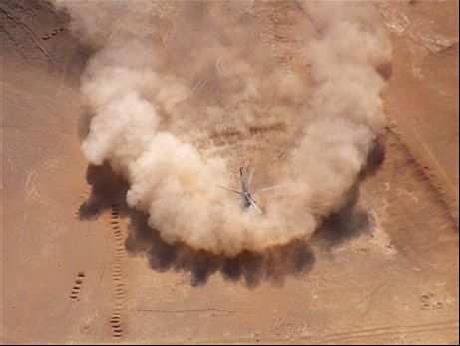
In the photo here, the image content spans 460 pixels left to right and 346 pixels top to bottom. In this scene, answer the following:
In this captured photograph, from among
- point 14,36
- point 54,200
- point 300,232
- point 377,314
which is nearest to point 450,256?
point 377,314

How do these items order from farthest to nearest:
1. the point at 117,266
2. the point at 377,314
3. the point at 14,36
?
the point at 14,36, the point at 117,266, the point at 377,314

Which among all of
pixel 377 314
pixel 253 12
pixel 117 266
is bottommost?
pixel 117 266

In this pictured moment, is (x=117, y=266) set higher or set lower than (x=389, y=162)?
Answer: lower

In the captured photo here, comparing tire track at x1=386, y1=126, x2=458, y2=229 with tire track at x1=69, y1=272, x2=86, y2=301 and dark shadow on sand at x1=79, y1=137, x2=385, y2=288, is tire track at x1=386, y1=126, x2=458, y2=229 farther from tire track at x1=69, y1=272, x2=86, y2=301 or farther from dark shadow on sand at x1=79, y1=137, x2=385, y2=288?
tire track at x1=69, y1=272, x2=86, y2=301

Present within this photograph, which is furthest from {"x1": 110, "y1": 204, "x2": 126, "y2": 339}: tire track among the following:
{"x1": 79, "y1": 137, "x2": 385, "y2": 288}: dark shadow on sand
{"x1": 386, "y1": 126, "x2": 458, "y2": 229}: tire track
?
{"x1": 386, "y1": 126, "x2": 458, "y2": 229}: tire track

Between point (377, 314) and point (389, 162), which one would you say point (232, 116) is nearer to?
point (389, 162)
